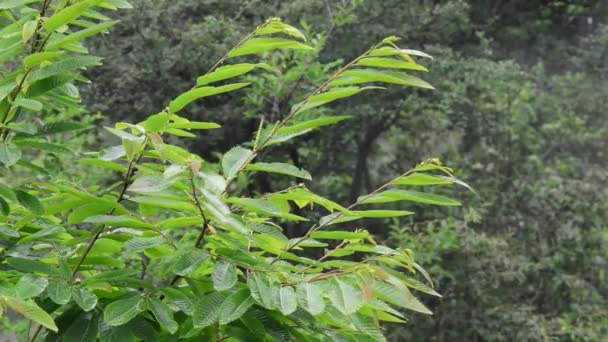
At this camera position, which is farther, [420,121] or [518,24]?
[518,24]

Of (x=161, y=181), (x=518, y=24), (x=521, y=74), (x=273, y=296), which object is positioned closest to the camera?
(x=161, y=181)

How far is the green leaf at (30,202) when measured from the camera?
150cm

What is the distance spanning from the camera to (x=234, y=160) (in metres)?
1.47

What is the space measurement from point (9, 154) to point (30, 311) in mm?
357

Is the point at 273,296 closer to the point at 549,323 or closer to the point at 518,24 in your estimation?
the point at 549,323

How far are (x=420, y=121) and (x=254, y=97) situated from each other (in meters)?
2.70

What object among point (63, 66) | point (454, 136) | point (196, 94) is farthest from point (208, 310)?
point (454, 136)

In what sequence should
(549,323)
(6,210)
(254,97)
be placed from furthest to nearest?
(549,323) → (254,97) → (6,210)

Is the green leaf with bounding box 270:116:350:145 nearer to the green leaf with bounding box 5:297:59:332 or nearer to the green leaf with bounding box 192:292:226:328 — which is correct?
the green leaf with bounding box 192:292:226:328

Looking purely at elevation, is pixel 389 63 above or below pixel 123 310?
above

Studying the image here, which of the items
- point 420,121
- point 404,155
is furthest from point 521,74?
point 404,155

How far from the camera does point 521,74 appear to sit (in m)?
8.46

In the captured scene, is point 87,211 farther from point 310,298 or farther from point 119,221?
point 310,298

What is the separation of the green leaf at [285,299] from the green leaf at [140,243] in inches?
8.5
